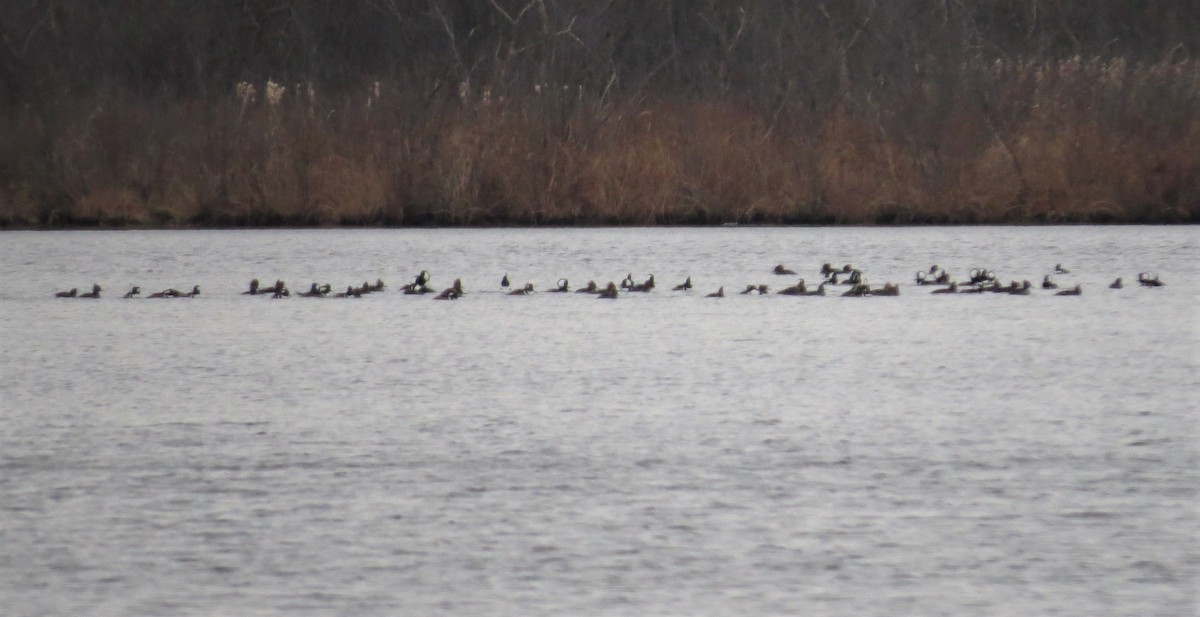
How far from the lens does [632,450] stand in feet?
20.0

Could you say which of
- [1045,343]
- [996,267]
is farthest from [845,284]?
[1045,343]

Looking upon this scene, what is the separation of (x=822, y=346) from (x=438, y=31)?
62.6 ft

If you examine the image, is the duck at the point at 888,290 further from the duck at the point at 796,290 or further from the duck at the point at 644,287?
the duck at the point at 644,287

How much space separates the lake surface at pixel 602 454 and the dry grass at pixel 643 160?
6240 millimetres

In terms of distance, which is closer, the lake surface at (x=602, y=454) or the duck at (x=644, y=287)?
the lake surface at (x=602, y=454)

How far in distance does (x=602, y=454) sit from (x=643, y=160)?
40.1ft

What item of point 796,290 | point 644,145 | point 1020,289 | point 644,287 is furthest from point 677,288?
point 644,145

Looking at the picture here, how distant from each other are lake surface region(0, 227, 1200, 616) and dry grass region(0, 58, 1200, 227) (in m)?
6.24

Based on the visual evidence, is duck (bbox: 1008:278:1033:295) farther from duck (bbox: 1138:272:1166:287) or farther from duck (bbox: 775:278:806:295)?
duck (bbox: 775:278:806:295)

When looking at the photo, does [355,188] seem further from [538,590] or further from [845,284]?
[538,590]

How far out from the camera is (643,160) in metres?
18.1

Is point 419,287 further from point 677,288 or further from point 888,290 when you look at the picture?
point 888,290

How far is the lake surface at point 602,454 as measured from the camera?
171 inches

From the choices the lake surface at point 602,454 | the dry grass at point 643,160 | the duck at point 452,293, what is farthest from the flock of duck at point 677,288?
the dry grass at point 643,160
